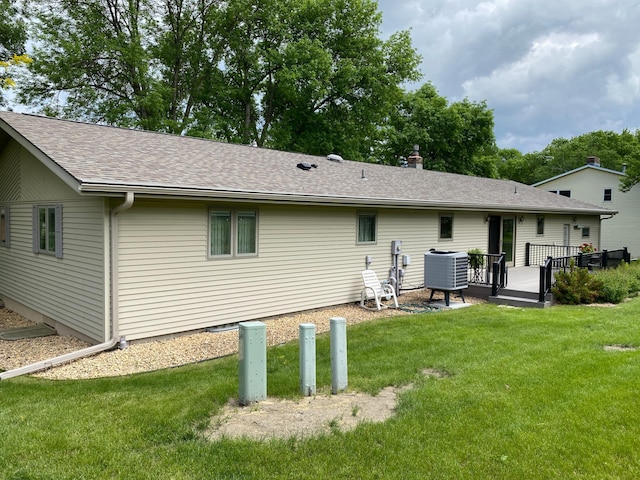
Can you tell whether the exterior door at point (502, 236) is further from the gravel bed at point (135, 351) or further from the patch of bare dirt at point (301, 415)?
the patch of bare dirt at point (301, 415)

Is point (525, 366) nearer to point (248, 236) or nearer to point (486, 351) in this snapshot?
point (486, 351)

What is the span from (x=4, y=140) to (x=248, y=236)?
238 inches

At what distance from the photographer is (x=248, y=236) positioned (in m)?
8.70

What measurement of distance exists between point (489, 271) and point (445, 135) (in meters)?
23.2

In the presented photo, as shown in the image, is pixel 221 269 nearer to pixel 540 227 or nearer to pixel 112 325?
pixel 112 325

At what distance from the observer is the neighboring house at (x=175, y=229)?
705 cm

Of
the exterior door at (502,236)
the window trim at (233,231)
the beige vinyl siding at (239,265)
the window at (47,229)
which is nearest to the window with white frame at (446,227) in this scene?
the beige vinyl siding at (239,265)

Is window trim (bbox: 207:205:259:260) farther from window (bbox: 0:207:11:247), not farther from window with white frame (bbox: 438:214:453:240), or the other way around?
window with white frame (bbox: 438:214:453:240)

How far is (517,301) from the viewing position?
10719mm

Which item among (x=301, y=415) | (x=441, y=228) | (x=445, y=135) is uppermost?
(x=445, y=135)

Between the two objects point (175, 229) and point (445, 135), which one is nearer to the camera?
point (175, 229)

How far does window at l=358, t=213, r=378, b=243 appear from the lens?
36.2 ft

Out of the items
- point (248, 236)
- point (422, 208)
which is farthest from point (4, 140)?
point (422, 208)

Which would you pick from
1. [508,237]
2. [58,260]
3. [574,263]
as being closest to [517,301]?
[574,263]
